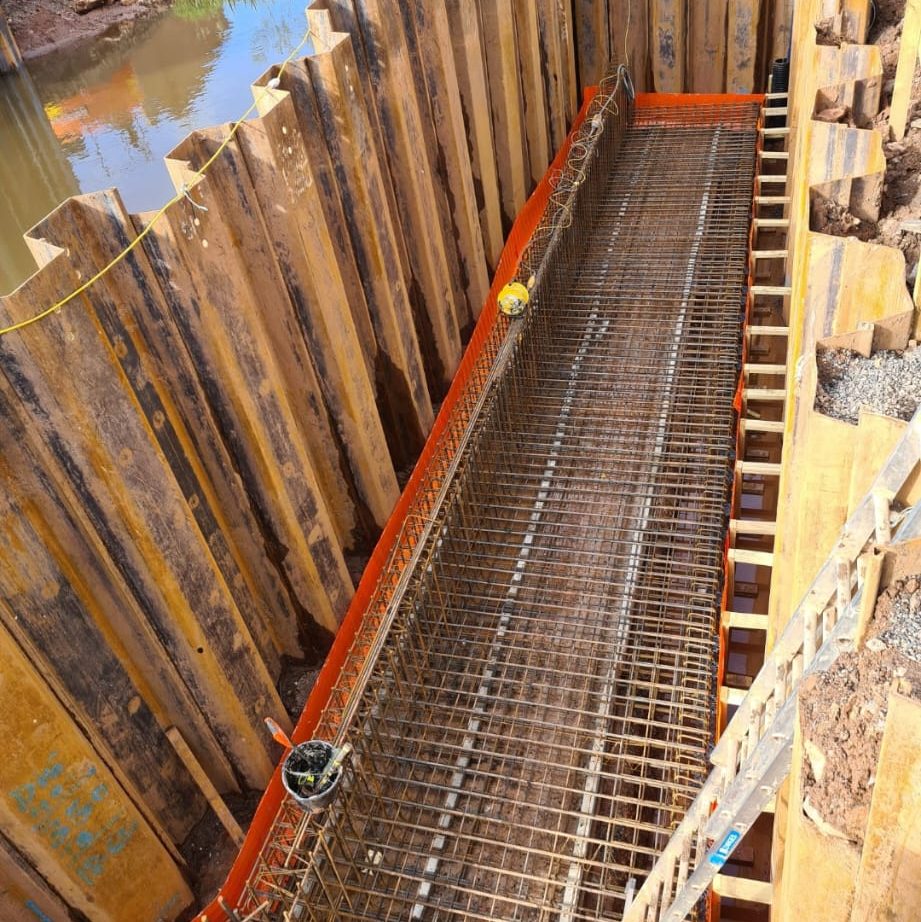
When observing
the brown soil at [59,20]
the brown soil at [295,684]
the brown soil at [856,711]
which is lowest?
the brown soil at [295,684]

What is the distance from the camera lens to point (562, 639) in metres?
7.04

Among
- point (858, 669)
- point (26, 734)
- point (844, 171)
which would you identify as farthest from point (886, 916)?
point (844, 171)

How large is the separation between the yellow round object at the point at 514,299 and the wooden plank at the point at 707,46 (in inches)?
296

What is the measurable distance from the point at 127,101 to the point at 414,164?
1206 cm

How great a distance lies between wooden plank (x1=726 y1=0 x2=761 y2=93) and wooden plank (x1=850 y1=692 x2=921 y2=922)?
13.2 meters

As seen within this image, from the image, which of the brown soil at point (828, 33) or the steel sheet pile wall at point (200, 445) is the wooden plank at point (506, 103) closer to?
the steel sheet pile wall at point (200, 445)

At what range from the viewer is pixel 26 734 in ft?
15.7

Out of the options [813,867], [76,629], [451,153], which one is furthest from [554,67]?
[813,867]

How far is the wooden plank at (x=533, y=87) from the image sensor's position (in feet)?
38.0

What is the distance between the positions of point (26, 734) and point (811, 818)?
397cm

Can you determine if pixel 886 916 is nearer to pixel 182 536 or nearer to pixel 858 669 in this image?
pixel 858 669

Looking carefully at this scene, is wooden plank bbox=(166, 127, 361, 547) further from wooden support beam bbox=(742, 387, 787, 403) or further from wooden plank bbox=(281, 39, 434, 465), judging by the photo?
wooden support beam bbox=(742, 387, 787, 403)

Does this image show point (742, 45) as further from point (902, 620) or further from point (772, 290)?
point (902, 620)

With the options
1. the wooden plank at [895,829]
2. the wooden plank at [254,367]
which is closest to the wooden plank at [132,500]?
the wooden plank at [254,367]
